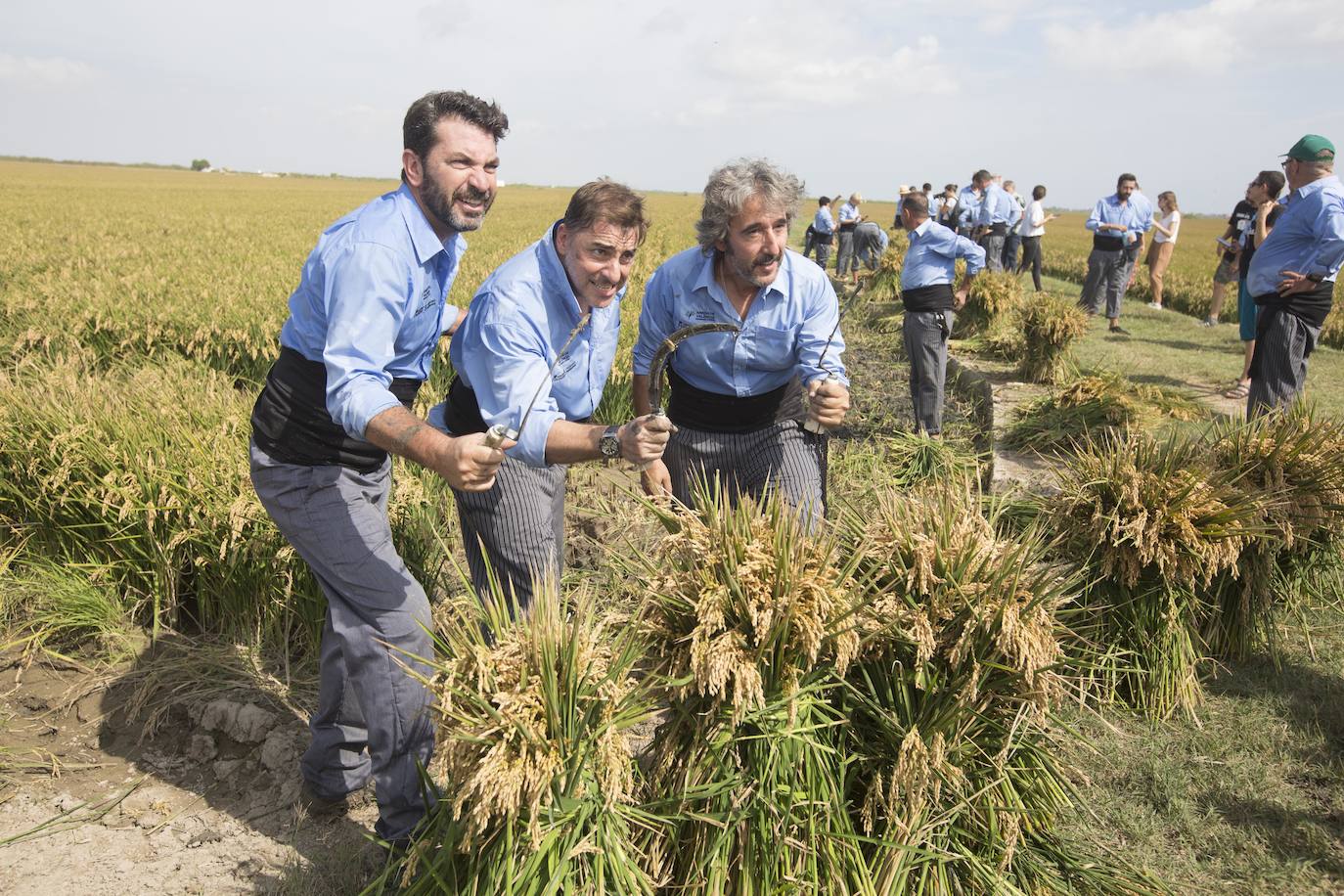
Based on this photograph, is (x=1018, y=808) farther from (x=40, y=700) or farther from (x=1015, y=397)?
(x=1015, y=397)

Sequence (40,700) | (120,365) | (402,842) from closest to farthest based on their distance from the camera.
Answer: (402,842), (40,700), (120,365)

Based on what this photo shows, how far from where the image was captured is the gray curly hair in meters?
3.13

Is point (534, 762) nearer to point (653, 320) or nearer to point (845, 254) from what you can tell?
point (653, 320)

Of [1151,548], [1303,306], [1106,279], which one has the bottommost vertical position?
[1151,548]

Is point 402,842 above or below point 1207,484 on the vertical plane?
below

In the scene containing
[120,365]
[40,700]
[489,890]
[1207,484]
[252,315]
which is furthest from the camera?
[252,315]

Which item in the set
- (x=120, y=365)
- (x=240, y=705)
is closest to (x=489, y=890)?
(x=240, y=705)

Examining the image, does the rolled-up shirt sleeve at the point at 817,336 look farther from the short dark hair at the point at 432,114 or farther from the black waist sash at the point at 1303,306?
the black waist sash at the point at 1303,306

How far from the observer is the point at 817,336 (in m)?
3.35

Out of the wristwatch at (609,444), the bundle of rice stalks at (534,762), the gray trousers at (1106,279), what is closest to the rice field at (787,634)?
the bundle of rice stalks at (534,762)

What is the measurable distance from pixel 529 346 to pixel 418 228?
1.61ft

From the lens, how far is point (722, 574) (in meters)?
2.20

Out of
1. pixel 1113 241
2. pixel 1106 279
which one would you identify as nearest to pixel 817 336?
pixel 1113 241

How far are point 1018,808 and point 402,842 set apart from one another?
1819 millimetres
